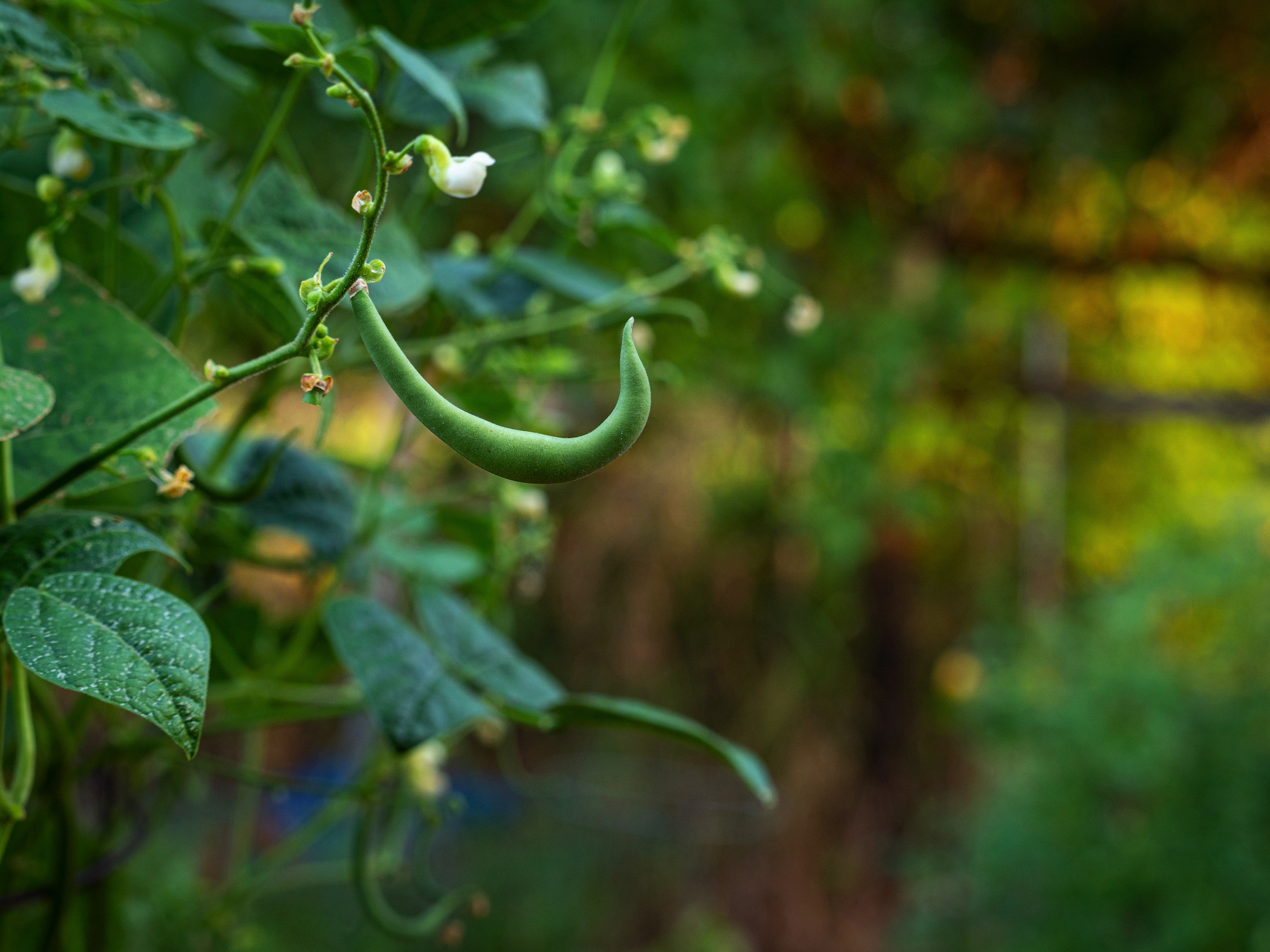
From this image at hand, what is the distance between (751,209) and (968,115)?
506 mm

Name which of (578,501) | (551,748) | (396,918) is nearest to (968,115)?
(578,501)

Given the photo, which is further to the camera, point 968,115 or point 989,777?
point 989,777

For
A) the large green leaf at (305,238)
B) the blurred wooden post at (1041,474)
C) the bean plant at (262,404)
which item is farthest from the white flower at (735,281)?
the blurred wooden post at (1041,474)

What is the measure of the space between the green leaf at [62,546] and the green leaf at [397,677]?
71mm

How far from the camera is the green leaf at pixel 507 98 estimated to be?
0.94 ft

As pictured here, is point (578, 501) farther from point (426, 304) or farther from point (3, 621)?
point (3, 621)

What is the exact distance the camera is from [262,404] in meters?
0.30

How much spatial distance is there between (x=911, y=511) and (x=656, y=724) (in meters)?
1.60

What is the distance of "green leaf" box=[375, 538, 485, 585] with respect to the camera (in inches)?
14.2

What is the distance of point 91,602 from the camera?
17 centimetres

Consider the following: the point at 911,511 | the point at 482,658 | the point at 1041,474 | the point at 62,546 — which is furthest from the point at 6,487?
the point at 1041,474

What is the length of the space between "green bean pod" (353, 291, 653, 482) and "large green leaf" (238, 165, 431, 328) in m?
0.10

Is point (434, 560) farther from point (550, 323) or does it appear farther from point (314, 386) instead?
point (314, 386)

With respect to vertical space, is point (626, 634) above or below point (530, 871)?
above
